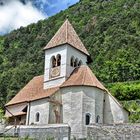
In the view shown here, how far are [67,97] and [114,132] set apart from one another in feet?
40.3

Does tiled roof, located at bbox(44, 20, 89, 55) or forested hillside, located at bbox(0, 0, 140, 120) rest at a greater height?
forested hillside, located at bbox(0, 0, 140, 120)

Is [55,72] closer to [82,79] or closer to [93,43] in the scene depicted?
[82,79]

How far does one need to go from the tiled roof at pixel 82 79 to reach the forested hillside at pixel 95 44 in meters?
16.8

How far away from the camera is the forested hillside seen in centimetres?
8750

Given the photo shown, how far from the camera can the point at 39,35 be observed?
142 m

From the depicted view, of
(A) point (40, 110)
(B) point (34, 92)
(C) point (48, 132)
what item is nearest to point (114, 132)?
(C) point (48, 132)

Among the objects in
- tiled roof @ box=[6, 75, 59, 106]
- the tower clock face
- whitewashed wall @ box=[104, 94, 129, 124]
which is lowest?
whitewashed wall @ box=[104, 94, 129, 124]

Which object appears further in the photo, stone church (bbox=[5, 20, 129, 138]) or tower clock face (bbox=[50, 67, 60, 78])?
tower clock face (bbox=[50, 67, 60, 78])

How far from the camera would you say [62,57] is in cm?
5434

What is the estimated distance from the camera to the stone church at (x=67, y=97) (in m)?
48.7

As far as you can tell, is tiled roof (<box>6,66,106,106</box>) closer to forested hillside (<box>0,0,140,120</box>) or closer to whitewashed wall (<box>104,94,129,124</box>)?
whitewashed wall (<box>104,94,129,124</box>)

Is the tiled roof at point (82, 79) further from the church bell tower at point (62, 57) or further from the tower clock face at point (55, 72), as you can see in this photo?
the tower clock face at point (55, 72)

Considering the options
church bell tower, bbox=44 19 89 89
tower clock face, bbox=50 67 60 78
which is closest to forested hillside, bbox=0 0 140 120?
church bell tower, bbox=44 19 89 89

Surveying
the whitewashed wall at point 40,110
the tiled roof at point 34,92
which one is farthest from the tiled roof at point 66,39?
the whitewashed wall at point 40,110
